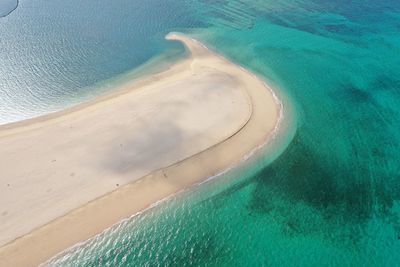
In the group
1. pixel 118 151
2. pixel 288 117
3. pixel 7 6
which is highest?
pixel 7 6

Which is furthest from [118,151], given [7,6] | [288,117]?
[7,6]

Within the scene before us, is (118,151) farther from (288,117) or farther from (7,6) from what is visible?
(7,6)

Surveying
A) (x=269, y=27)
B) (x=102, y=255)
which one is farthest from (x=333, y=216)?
(x=269, y=27)

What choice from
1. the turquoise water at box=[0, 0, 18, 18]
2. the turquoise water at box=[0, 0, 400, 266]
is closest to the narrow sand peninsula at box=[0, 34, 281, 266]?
the turquoise water at box=[0, 0, 400, 266]

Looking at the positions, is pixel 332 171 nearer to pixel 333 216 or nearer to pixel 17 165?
pixel 333 216

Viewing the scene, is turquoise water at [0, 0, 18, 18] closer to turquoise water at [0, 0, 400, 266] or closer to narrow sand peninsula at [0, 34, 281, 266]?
turquoise water at [0, 0, 400, 266]

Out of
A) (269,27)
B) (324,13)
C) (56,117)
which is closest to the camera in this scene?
(56,117)
